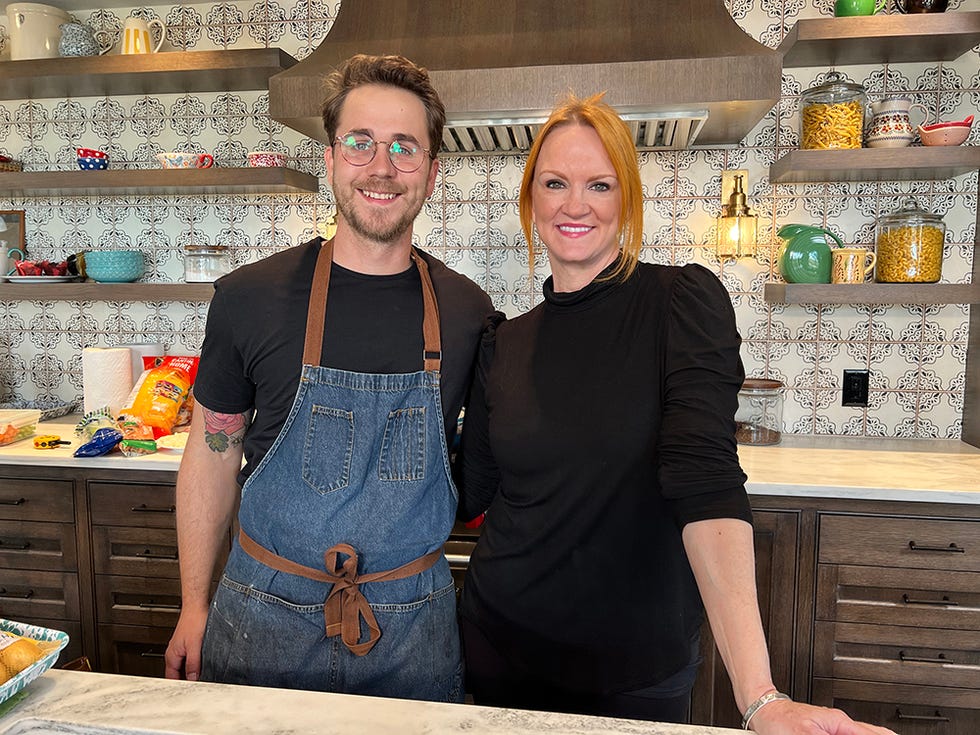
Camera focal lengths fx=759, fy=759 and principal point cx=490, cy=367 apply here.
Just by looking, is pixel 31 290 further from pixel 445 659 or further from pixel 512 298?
pixel 445 659

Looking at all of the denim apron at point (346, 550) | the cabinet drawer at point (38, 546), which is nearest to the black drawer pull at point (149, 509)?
the cabinet drawer at point (38, 546)

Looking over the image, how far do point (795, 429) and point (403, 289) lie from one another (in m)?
1.73

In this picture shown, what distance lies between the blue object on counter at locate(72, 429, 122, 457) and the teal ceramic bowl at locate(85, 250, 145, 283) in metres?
0.70

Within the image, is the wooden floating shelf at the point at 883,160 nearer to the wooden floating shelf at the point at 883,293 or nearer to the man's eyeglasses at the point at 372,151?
the wooden floating shelf at the point at 883,293

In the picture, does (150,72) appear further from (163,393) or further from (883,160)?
(883,160)

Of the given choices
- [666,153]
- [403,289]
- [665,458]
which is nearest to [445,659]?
[665,458]

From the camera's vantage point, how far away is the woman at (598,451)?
3.80 ft

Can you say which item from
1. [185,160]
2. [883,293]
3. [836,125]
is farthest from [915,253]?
[185,160]

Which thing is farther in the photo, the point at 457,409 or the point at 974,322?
the point at 974,322

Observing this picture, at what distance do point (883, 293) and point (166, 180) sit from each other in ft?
7.64

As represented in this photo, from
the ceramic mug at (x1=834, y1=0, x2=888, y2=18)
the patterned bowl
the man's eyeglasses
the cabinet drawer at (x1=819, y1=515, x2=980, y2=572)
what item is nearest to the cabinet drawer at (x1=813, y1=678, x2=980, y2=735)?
the cabinet drawer at (x1=819, y1=515, x2=980, y2=572)

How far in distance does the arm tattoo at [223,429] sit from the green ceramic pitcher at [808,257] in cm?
170

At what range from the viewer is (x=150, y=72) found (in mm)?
2549

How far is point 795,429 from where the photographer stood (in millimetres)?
2615
